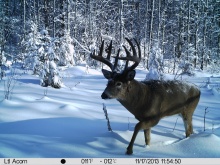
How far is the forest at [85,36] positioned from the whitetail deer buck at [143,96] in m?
3.31

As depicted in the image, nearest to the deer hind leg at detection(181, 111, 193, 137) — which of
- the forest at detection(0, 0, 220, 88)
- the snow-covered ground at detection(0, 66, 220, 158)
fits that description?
the snow-covered ground at detection(0, 66, 220, 158)

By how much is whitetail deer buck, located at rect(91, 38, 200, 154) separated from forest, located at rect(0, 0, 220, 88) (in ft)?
10.9

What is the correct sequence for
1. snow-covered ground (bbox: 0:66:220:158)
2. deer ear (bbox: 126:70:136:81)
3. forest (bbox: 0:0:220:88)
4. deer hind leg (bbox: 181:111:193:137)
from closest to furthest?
snow-covered ground (bbox: 0:66:220:158) → deer ear (bbox: 126:70:136:81) → deer hind leg (bbox: 181:111:193:137) → forest (bbox: 0:0:220:88)

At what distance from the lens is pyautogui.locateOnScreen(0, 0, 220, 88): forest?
44.1 feet

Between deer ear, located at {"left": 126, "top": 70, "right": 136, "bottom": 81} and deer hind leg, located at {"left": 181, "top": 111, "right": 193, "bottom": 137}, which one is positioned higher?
deer ear, located at {"left": 126, "top": 70, "right": 136, "bottom": 81}

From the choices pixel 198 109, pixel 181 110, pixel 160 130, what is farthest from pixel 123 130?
pixel 198 109

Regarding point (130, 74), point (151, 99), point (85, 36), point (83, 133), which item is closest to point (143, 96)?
point (151, 99)

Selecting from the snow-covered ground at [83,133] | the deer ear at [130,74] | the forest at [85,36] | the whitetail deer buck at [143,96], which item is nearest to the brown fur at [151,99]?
the whitetail deer buck at [143,96]

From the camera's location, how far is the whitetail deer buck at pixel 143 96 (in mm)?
5105

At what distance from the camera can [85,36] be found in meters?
27.0

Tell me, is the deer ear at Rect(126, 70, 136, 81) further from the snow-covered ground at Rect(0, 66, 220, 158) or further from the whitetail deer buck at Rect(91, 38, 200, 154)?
the snow-covered ground at Rect(0, 66, 220, 158)

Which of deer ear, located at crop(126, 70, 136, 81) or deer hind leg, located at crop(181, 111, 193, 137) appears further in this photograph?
deer hind leg, located at crop(181, 111, 193, 137)

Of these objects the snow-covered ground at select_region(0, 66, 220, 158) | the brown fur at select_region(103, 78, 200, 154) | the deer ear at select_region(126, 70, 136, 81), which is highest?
the deer ear at select_region(126, 70, 136, 81)

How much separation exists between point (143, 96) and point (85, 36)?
72.9 ft
